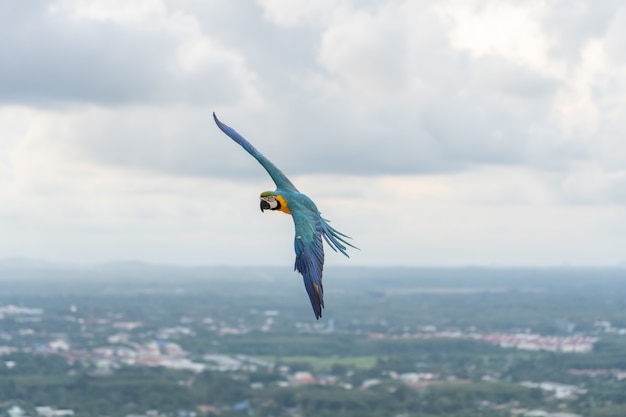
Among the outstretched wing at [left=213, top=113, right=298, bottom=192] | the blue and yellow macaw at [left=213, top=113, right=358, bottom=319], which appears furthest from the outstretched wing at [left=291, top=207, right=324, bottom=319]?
the outstretched wing at [left=213, top=113, right=298, bottom=192]

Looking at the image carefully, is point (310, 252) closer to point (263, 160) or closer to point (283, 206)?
point (283, 206)

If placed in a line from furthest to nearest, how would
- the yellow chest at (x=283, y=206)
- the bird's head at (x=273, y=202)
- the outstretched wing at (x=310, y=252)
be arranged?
the yellow chest at (x=283, y=206)
the bird's head at (x=273, y=202)
the outstretched wing at (x=310, y=252)

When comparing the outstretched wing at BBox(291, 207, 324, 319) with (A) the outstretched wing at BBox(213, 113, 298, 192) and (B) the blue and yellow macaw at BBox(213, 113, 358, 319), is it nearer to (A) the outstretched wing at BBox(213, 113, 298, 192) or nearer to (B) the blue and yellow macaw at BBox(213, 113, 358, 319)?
(B) the blue and yellow macaw at BBox(213, 113, 358, 319)

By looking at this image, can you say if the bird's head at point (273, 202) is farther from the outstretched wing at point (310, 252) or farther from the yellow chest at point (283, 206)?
the outstretched wing at point (310, 252)

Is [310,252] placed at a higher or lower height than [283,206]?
lower

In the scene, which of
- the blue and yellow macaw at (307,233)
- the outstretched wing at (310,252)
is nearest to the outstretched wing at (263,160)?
the blue and yellow macaw at (307,233)

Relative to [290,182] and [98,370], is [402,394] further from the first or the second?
[290,182]

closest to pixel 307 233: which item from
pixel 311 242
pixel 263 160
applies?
pixel 311 242
